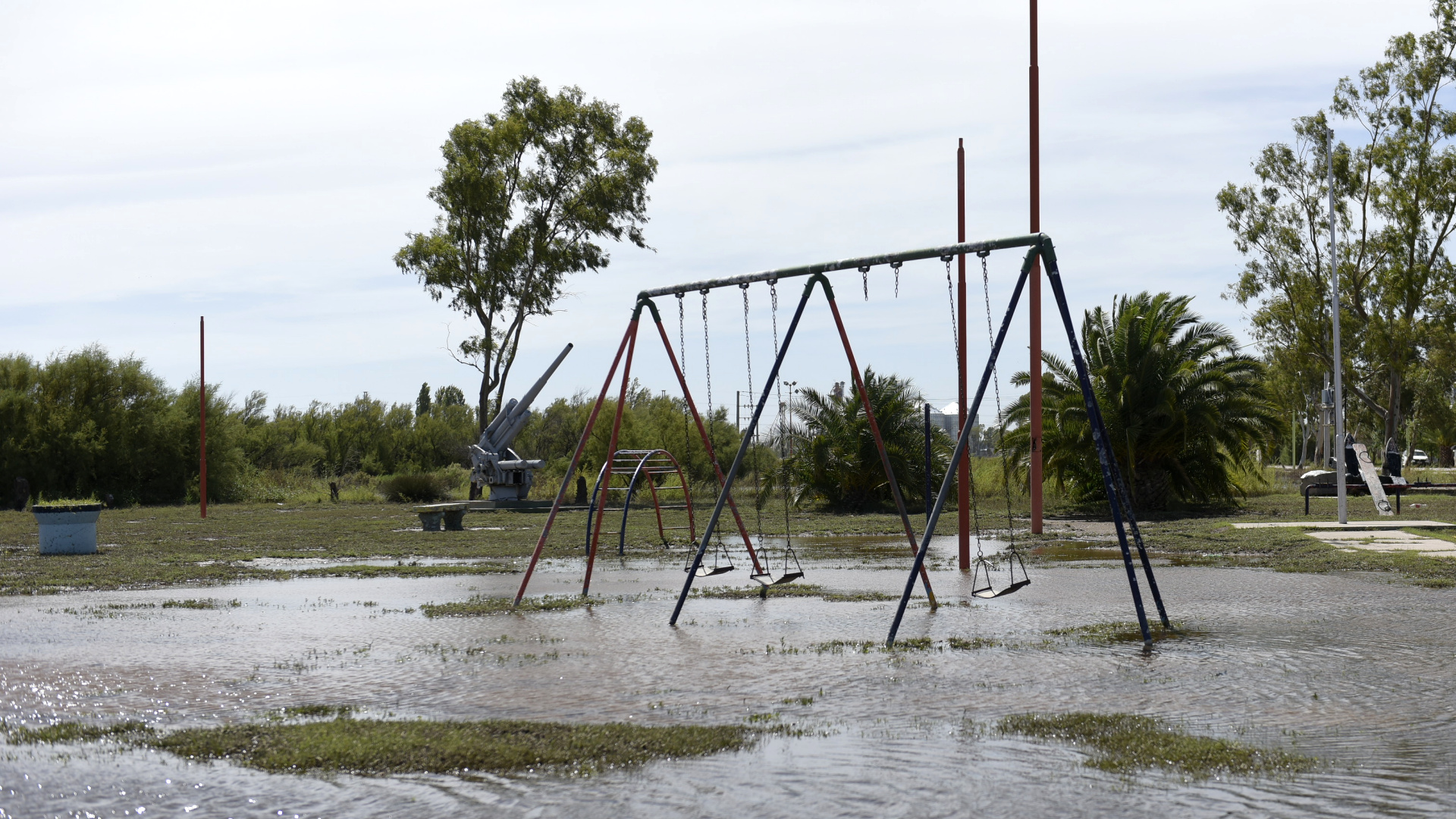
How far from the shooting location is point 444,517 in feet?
80.2

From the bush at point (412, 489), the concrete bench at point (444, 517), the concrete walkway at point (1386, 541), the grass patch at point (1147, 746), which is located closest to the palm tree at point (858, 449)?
the concrete bench at point (444, 517)

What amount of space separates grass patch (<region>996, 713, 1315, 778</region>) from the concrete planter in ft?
52.6

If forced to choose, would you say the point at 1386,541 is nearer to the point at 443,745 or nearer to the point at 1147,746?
the point at 1147,746

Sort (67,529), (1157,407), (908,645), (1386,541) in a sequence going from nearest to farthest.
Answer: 1. (908,645)
2. (1386,541)
3. (67,529)
4. (1157,407)

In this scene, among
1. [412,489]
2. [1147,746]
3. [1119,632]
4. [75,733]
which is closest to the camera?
[1147,746]

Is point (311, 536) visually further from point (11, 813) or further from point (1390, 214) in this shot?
point (1390, 214)

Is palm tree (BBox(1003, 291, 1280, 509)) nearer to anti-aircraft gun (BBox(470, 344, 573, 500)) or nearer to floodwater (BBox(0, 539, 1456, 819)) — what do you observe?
floodwater (BBox(0, 539, 1456, 819))

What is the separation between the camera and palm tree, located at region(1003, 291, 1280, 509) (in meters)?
24.6

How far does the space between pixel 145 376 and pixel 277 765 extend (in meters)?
38.6

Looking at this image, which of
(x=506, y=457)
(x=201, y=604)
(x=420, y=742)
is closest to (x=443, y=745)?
(x=420, y=742)

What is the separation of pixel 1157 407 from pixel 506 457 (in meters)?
19.2

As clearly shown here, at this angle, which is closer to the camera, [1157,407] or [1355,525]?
[1355,525]

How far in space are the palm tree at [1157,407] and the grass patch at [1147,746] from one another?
18.3m

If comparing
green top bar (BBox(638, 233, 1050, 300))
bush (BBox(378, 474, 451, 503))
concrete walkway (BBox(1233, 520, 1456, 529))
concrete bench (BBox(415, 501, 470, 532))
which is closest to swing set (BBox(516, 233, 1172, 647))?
green top bar (BBox(638, 233, 1050, 300))
